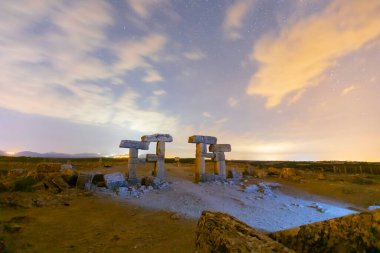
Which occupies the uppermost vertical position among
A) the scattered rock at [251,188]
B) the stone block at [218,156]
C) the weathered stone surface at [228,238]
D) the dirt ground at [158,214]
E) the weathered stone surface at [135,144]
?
the weathered stone surface at [135,144]

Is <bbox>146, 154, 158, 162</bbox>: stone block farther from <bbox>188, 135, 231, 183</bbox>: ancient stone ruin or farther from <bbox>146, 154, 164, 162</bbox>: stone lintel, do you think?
<bbox>188, 135, 231, 183</bbox>: ancient stone ruin

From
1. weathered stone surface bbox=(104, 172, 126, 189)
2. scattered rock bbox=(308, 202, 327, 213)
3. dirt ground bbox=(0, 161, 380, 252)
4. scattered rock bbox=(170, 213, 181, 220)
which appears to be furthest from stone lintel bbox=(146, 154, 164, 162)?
scattered rock bbox=(308, 202, 327, 213)

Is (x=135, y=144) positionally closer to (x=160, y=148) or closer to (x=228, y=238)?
(x=160, y=148)

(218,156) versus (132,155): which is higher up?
(218,156)

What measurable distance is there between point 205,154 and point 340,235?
18.2 metres

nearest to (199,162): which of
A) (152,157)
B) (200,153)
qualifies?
(200,153)

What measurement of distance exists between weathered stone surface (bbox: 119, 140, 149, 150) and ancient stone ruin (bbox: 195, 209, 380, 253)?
1554 cm

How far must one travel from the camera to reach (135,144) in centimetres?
1884

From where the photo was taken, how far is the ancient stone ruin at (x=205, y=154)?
20641 millimetres

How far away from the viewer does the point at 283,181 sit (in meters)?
23.1

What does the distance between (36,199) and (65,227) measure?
431 cm

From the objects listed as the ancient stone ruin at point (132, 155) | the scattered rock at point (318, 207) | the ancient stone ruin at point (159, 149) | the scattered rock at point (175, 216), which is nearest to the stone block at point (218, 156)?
the ancient stone ruin at point (159, 149)

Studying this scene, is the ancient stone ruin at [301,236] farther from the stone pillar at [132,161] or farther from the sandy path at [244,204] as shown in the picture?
the stone pillar at [132,161]

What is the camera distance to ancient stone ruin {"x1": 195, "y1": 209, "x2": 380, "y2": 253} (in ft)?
9.23
